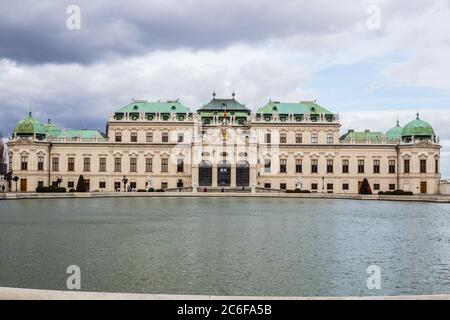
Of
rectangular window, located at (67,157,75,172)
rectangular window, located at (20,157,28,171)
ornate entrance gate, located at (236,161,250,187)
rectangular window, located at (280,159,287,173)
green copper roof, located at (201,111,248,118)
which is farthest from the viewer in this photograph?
green copper roof, located at (201,111,248,118)

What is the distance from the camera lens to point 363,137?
100125 millimetres

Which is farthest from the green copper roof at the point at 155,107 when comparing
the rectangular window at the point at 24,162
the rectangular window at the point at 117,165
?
the rectangular window at the point at 24,162

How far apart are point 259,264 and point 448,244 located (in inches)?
417

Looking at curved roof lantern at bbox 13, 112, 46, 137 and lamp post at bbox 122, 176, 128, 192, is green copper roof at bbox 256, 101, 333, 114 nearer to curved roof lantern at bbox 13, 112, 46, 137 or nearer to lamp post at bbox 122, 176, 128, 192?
lamp post at bbox 122, 176, 128, 192

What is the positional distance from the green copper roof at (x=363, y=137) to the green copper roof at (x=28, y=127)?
5262 centimetres

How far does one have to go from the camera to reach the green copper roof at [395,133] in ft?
332

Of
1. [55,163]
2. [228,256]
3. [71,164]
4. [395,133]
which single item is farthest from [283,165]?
[228,256]

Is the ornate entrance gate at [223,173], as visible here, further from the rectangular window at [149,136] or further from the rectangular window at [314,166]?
the rectangular window at [314,166]

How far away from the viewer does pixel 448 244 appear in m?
25.7

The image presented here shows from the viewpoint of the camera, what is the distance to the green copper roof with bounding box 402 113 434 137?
9544 centimetres

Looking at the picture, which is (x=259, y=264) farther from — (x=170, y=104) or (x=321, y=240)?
(x=170, y=104)

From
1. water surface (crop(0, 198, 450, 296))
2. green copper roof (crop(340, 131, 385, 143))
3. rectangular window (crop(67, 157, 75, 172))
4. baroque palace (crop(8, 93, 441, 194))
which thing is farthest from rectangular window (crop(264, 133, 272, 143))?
water surface (crop(0, 198, 450, 296))

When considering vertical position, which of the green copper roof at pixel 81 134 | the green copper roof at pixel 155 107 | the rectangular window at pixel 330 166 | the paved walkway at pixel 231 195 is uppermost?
the green copper roof at pixel 155 107

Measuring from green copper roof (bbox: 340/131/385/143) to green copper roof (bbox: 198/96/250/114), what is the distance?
18.3 meters
